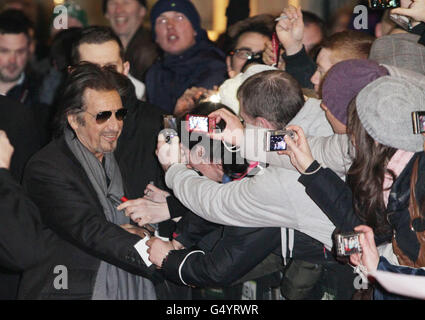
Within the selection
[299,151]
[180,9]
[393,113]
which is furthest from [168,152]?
[180,9]

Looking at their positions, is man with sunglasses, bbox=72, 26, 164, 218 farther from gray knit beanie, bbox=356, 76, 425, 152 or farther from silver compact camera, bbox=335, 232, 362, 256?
gray knit beanie, bbox=356, 76, 425, 152

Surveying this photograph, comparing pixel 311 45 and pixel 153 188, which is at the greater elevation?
pixel 311 45

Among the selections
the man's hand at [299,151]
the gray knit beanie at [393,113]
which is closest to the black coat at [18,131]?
the man's hand at [299,151]

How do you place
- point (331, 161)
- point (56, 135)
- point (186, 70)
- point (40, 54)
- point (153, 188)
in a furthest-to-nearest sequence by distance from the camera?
point (40, 54) < point (186, 70) < point (153, 188) < point (56, 135) < point (331, 161)

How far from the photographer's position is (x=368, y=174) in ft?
8.98

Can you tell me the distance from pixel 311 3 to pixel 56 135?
7.19 meters

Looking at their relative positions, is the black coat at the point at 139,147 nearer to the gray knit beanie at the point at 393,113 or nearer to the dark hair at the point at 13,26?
the gray knit beanie at the point at 393,113

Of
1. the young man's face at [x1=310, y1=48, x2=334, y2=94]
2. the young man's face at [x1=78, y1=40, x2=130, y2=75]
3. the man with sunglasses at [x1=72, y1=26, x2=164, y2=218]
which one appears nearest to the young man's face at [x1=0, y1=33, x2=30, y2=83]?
the young man's face at [x1=78, y1=40, x2=130, y2=75]

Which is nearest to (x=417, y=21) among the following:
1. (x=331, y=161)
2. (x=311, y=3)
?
(x=331, y=161)

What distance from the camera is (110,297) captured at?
3.26 m

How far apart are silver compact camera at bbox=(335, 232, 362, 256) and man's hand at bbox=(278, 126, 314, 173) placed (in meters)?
0.39

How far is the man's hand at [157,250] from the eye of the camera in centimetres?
331

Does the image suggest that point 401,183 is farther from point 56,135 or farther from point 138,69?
point 138,69

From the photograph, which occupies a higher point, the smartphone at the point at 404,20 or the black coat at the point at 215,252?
the smartphone at the point at 404,20
